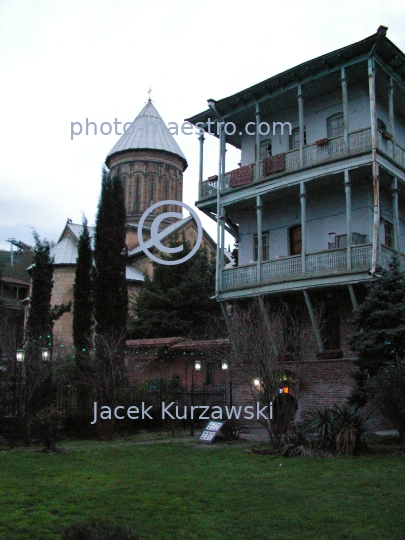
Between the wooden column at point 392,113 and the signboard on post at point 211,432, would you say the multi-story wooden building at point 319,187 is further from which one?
the signboard on post at point 211,432

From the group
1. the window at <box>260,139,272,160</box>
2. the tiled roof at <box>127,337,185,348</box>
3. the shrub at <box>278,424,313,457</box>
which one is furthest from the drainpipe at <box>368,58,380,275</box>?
the tiled roof at <box>127,337,185,348</box>

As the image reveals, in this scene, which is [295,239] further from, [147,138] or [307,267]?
[147,138]

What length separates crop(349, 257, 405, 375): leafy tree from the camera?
15.5 meters

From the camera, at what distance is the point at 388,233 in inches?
890

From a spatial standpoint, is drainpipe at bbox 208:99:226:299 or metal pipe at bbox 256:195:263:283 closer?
metal pipe at bbox 256:195:263:283

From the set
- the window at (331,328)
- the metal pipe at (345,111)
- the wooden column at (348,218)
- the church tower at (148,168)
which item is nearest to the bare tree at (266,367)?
the wooden column at (348,218)

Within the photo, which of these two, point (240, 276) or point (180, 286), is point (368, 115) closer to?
point (240, 276)

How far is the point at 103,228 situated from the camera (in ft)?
79.4

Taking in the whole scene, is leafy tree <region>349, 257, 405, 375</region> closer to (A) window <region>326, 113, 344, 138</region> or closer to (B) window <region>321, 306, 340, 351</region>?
(B) window <region>321, 306, 340, 351</region>

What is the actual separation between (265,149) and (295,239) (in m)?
4.13

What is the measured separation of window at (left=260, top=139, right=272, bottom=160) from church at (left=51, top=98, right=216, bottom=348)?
1817 cm

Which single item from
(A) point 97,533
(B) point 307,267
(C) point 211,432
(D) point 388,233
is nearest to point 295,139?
(D) point 388,233

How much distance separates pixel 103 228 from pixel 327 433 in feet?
44.2

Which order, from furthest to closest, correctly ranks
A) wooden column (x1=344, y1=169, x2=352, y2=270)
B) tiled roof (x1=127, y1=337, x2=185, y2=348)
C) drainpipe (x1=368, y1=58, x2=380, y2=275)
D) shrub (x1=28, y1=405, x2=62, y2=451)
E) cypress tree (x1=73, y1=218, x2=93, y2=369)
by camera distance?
tiled roof (x1=127, y1=337, x2=185, y2=348)
cypress tree (x1=73, y1=218, x2=93, y2=369)
wooden column (x1=344, y1=169, x2=352, y2=270)
drainpipe (x1=368, y1=58, x2=380, y2=275)
shrub (x1=28, y1=405, x2=62, y2=451)
